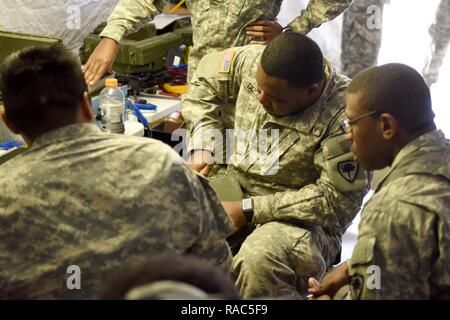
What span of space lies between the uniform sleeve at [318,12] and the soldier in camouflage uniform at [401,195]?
1415 mm

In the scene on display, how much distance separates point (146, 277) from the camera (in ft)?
3.07

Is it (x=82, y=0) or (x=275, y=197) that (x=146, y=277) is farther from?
(x=82, y=0)

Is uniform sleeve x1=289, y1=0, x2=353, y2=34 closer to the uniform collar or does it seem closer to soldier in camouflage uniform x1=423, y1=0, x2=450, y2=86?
soldier in camouflage uniform x1=423, y1=0, x2=450, y2=86

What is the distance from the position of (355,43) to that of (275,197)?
209 centimetres

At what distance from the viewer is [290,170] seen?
258 centimetres

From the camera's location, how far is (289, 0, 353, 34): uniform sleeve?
320 cm

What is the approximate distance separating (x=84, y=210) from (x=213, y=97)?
133 centimetres

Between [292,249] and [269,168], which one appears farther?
[269,168]

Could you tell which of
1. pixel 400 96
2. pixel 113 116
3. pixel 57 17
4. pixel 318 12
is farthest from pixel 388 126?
pixel 57 17

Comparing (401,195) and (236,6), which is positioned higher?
(236,6)

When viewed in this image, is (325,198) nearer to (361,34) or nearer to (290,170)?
(290,170)
